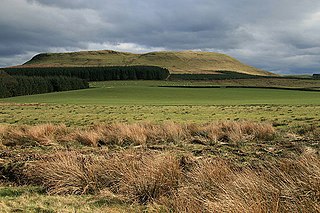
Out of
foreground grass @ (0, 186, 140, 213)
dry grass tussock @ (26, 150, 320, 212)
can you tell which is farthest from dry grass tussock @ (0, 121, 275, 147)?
foreground grass @ (0, 186, 140, 213)

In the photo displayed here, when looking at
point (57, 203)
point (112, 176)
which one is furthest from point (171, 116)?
point (57, 203)

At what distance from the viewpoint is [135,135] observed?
16.4 metres

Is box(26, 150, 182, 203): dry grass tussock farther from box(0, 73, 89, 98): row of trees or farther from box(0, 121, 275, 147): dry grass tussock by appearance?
box(0, 73, 89, 98): row of trees

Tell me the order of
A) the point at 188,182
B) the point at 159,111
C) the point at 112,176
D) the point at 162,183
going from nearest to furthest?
the point at 162,183 < the point at 188,182 < the point at 112,176 < the point at 159,111

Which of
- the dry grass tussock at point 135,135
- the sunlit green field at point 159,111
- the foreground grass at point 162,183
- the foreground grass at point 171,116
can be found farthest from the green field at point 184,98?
the foreground grass at point 162,183

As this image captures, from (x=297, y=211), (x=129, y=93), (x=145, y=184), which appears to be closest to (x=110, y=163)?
(x=145, y=184)

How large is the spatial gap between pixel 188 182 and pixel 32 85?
4499 inches

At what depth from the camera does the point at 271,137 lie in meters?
16.6

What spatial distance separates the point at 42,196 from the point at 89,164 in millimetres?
1647

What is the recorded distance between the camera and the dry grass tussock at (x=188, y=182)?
612cm

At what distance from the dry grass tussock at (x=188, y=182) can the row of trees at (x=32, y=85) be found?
9940 centimetres

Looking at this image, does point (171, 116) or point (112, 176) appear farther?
point (171, 116)

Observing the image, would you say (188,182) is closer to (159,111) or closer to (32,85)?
(159,111)

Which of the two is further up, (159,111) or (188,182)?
(188,182)
